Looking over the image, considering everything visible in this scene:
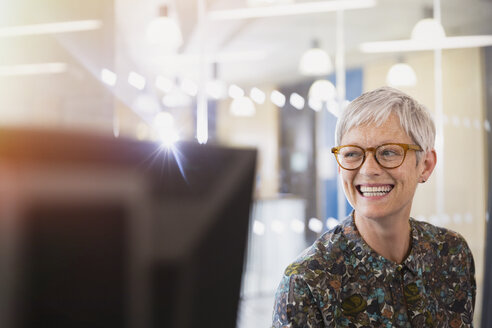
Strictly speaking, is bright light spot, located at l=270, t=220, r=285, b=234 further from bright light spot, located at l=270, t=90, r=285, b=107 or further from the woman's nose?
the woman's nose

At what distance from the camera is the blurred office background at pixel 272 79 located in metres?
2.71

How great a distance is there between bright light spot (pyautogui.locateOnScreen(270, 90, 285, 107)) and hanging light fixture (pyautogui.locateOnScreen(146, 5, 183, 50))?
2.28ft

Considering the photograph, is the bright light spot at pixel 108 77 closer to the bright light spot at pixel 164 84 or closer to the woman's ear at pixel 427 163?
the bright light spot at pixel 164 84

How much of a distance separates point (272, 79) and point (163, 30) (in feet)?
2.46

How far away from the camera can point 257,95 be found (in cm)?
306

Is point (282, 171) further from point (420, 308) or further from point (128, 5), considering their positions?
point (420, 308)

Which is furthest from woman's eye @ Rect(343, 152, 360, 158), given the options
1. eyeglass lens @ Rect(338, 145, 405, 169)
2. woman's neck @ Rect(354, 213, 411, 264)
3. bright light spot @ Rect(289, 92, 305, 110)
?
bright light spot @ Rect(289, 92, 305, 110)

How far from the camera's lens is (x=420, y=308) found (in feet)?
3.45

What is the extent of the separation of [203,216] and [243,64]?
104 inches

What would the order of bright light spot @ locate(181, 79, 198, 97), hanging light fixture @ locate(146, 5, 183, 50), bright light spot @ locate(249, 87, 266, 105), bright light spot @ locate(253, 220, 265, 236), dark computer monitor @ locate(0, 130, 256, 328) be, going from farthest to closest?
bright light spot @ locate(253, 220, 265, 236), bright light spot @ locate(249, 87, 266, 105), bright light spot @ locate(181, 79, 198, 97), hanging light fixture @ locate(146, 5, 183, 50), dark computer monitor @ locate(0, 130, 256, 328)

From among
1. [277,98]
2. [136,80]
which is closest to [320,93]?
[277,98]

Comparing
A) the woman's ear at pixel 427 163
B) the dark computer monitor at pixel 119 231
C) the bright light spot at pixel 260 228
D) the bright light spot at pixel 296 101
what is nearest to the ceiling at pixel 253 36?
the bright light spot at pixel 296 101

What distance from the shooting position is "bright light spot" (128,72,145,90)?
112 inches

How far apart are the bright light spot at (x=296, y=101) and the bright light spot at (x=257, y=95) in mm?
197
